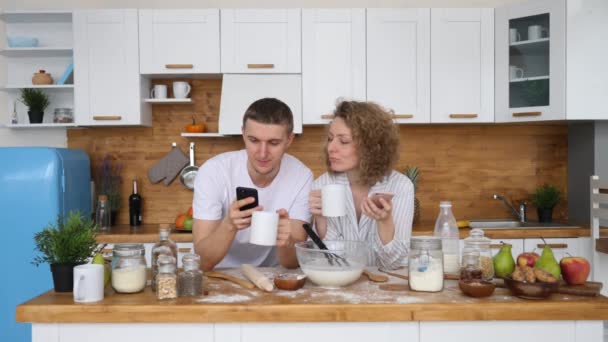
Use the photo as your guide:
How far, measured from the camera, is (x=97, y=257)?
170 centimetres

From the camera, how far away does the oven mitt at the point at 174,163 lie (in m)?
4.07

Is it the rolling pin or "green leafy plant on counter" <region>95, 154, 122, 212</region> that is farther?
"green leafy plant on counter" <region>95, 154, 122, 212</region>

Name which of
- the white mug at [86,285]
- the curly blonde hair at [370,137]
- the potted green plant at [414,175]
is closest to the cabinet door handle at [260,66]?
the potted green plant at [414,175]

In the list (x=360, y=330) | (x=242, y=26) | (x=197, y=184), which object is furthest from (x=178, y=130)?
(x=360, y=330)

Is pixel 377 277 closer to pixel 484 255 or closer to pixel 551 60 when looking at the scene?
pixel 484 255

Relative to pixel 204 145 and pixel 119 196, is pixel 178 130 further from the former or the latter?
pixel 119 196

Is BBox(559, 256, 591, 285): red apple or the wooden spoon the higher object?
BBox(559, 256, 591, 285): red apple

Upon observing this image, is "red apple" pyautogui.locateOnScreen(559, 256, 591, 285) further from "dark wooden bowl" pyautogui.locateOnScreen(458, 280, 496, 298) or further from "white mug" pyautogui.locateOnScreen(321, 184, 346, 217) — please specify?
"white mug" pyautogui.locateOnScreen(321, 184, 346, 217)

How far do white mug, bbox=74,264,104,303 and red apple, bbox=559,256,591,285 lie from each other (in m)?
1.39

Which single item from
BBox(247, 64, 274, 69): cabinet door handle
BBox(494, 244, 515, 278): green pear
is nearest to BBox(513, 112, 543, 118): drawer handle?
BBox(247, 64, 274, 69): cabinet door handle

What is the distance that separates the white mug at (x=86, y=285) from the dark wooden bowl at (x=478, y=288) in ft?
3.47

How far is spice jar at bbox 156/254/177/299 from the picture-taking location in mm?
1597

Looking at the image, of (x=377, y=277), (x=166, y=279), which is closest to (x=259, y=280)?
(x=166, y=279)

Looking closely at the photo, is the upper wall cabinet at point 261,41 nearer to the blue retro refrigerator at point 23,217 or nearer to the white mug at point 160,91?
the white mug at point 160,91
